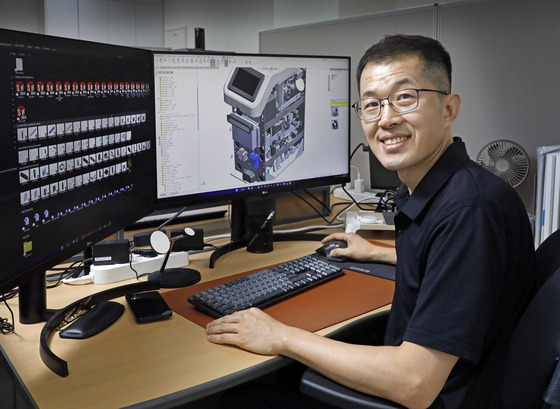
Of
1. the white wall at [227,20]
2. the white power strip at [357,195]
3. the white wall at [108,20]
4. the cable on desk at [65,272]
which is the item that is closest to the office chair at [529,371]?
the cable on desk at [65,272]

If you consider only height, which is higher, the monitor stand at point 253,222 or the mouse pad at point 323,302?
the monitor stand at point 253,222

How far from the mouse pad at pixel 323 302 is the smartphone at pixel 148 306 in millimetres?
28

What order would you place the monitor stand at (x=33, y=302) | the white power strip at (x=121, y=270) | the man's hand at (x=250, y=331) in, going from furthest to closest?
the white power strip at (x=121, y=270) < the monitor stand at (x=33, y=302) < the man's hand at (x=250, y=331)

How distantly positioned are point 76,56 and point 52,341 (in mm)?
547

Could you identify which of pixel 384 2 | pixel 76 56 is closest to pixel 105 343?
pixel 76 56

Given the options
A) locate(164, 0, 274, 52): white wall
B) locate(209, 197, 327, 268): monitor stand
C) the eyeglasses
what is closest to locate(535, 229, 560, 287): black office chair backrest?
the eyeglasses

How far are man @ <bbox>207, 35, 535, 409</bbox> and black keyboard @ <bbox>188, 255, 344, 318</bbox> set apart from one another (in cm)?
9

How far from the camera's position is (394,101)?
1048 millimetres

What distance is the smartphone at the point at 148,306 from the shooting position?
112 centimetres

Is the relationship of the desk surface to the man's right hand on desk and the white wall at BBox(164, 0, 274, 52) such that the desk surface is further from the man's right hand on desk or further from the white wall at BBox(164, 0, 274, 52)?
the white wall at BBox(164, 0, 274, 52)

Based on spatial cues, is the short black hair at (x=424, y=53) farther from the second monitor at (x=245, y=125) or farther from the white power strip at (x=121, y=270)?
the white power strip at (x=121, y=270)

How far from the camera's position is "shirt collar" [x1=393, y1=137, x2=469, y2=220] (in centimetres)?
101

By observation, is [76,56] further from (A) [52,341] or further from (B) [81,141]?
(A) [52,341]

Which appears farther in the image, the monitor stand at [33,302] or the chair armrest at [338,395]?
the monitor stand at [33,302]
